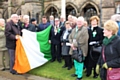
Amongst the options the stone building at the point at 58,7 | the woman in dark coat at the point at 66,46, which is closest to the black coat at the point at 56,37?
the woman in dark coat at the point at 66,46

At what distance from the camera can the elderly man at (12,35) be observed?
267 inches

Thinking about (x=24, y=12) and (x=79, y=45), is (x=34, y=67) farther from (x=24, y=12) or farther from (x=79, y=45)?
(x=24, y=12)

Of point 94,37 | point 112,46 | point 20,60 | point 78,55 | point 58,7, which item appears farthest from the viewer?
point 58,7

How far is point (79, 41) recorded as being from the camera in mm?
5680

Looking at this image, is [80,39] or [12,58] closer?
[80,39]

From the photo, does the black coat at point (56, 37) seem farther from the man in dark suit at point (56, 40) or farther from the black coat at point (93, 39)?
the black coat at point (93, 39)

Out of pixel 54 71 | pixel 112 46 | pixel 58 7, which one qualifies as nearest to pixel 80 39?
pixel 54 71

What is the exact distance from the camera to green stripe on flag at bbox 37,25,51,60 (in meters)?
7.61

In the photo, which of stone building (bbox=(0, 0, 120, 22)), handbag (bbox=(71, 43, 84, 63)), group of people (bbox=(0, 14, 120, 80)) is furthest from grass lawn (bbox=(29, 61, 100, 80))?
stone building (bbox=(0, 0, 120, 22))

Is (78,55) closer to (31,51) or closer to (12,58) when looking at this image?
(31,51)

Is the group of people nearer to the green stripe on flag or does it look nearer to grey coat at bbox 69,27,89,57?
grey coat at bbox 69,27,89,57

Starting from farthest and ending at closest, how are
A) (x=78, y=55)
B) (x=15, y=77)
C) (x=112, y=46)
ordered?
1. (x=15, y=77)
2. (x=78, y=55)
3. (x=112, y=46)

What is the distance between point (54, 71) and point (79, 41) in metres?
1.69

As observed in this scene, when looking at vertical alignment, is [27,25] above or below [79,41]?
above
